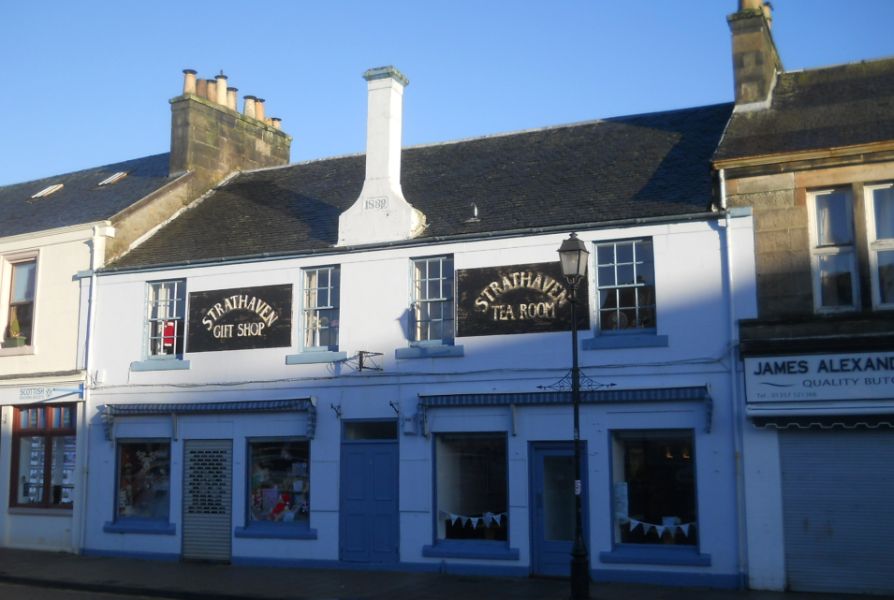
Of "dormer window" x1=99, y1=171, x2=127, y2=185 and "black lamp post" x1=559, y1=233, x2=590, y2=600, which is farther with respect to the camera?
"dormer window" x1=99, y1=171, x2=127, y2=185

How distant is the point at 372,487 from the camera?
1706 cm

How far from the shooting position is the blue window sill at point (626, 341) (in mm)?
15289

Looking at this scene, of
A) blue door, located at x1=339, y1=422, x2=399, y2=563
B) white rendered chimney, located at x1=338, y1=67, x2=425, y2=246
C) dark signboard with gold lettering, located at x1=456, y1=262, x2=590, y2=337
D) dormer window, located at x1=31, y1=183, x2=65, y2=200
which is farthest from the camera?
dormer window, located at x1=31, y1=183, x2=65, y2=200

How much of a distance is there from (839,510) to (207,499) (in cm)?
1126

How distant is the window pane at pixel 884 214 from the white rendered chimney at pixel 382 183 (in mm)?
7674

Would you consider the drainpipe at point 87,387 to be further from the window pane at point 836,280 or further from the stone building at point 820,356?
the window pane at point 836,280

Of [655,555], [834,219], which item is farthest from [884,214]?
[655,555]

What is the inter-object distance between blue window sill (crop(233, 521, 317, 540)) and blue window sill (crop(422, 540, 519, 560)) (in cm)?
238

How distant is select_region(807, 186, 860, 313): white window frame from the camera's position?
14352 millimetres

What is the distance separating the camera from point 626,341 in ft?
50.8

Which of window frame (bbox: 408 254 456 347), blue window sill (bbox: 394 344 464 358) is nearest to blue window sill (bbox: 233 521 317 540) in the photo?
blue window sill (bbox: 394 344 464 358)

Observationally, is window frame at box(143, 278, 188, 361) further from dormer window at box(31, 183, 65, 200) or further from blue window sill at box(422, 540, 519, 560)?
dormer window at box(31, 183, 65, 200)

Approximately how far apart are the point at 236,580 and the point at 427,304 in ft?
18.8

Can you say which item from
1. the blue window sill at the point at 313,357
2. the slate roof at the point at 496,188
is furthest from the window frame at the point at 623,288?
the blue window sill at the point at 313,357
